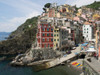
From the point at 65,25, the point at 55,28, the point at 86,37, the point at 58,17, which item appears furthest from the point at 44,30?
the point at 86,37

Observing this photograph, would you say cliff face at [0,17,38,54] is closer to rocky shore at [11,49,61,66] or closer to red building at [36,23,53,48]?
rocky shore at [11,49,61,66]

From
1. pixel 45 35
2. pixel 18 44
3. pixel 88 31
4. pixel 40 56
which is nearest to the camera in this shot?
pixel 40 56

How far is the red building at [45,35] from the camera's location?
50.5 meters

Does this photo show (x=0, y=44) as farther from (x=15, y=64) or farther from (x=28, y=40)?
(x=15, y=64)

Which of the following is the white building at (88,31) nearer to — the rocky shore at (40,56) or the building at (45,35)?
the building at (45,35)

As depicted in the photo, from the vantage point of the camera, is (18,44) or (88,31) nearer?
(88,31)

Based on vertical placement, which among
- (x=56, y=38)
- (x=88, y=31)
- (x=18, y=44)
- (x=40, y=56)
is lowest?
(x=40, y=56)

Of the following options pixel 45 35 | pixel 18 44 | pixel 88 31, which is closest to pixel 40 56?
pixel 45 35

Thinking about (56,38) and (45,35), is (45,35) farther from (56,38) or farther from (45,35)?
(56,38)

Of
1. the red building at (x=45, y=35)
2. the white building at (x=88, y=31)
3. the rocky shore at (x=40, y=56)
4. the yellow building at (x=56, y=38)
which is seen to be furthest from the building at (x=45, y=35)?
the white building at (x=88, y=31)

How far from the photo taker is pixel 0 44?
236 feet

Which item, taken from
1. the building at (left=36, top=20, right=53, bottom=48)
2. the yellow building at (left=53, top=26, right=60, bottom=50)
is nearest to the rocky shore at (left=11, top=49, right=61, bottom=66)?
the building at (left=36, top=20, right=53, bottom=48)

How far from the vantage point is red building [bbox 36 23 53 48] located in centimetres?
5045

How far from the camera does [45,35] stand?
166ft
